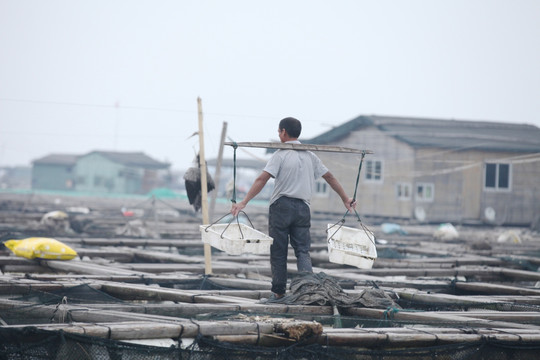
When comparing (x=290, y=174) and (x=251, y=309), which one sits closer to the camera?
(x=251, y=309)

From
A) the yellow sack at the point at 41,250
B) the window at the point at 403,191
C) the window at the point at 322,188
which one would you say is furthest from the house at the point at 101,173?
the yellow sack at the point at 41,250

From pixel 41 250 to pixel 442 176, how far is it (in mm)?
20653

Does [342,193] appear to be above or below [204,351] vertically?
above

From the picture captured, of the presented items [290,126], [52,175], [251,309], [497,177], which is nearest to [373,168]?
[497,177]

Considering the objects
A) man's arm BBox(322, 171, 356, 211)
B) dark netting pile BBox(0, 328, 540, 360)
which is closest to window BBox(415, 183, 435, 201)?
man's arm BBox(322, 171, 356, 211)

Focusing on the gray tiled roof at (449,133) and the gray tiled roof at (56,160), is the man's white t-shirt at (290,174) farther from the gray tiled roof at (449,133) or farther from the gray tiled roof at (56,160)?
the gray tiled roof at (56,160)

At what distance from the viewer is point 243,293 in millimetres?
5969

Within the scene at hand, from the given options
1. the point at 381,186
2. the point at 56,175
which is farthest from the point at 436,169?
the point at 56,175

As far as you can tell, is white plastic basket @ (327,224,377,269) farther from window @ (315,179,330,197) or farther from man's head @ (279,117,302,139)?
window @ (315,179,330,197)

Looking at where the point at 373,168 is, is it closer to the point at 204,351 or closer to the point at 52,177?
the point at 204,351

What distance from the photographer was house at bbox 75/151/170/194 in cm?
5400

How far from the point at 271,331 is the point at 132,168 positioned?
170 feet

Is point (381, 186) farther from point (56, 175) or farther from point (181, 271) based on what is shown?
point (56, 175)

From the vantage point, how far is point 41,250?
24.8ft
